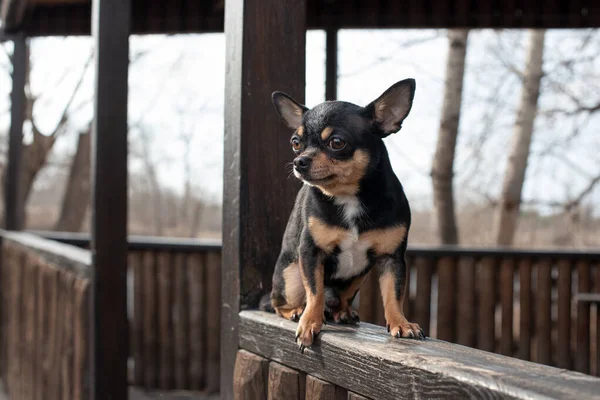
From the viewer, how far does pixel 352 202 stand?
2084 mm

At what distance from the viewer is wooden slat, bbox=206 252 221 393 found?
20.7 feet

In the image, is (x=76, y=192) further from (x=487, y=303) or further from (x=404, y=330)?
(x=404, y=330)

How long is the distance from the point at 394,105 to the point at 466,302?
4084 millimetres

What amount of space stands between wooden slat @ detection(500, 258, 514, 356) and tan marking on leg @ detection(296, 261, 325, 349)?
13.5ft

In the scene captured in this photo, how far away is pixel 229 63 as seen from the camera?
2.65 m

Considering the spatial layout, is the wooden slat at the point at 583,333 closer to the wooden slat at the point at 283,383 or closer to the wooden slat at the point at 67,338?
the wooden slat at the point at 67,338

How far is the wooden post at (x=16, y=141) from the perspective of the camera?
22.5 ft

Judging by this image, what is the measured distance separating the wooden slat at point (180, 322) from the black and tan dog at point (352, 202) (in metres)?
4.40

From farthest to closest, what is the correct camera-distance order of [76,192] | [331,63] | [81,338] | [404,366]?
[76,192] → [331,63] → [81,338] → [404,366]

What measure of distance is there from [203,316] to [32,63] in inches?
463

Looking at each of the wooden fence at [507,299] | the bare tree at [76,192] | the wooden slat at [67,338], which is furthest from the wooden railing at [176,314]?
the bare tree at [76,192]

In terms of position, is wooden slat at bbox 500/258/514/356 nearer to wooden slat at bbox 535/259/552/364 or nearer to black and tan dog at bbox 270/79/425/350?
wooden slat at bbox 535/259/552/364

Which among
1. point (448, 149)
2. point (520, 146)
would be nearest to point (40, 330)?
point (448, 149)

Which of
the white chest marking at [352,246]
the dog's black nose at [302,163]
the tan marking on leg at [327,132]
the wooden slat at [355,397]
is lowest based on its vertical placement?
the wooden slat at [355,397]
